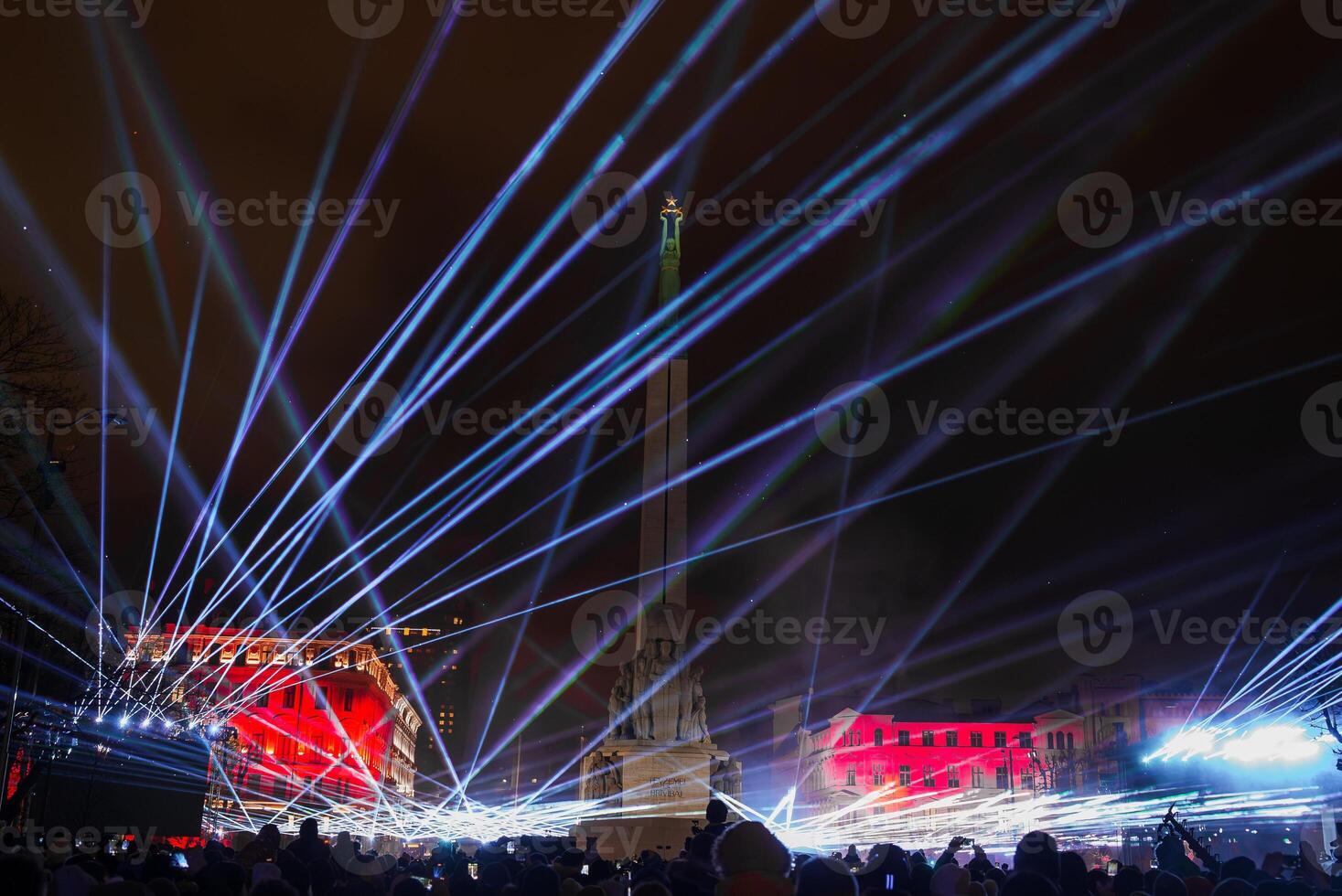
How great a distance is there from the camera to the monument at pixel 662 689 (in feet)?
126

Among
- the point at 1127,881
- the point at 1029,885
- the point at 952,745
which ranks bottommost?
the point at 952,745

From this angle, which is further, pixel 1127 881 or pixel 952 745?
pixel 952 745

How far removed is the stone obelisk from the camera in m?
44.2

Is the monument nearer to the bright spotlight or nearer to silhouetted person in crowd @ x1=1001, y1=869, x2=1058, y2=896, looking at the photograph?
the bright spotlight

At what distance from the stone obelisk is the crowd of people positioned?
30.7m

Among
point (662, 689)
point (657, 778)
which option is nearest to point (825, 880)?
point (657, 778)

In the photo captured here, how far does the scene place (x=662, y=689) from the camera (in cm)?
3966

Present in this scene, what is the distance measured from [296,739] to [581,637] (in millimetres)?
27524

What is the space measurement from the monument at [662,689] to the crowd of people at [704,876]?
2569 cm

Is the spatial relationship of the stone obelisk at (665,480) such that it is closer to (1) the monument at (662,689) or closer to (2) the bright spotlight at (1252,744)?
(1) the monument at (662,689)

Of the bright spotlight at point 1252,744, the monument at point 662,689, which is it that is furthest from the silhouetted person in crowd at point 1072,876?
the bright spotlight at point 1252,744

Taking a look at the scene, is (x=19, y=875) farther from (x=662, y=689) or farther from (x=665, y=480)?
(x=665, y=480)

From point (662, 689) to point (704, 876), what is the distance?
31413 mm

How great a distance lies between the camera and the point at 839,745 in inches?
3701
